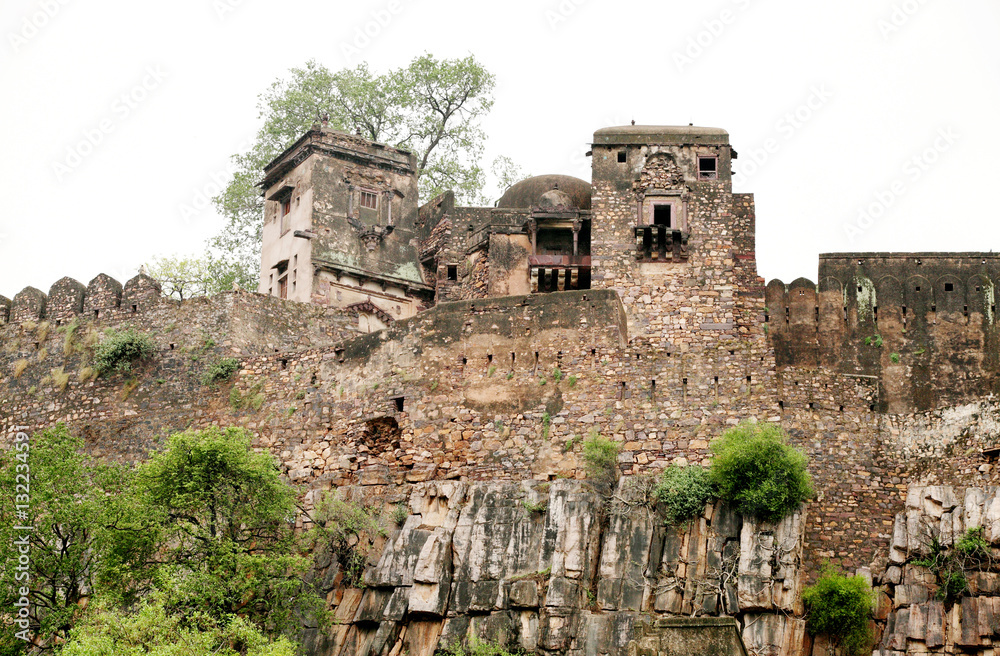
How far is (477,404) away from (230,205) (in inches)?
622

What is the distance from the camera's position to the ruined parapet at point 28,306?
33.3m

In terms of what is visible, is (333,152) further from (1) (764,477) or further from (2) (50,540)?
(1) (764,477)

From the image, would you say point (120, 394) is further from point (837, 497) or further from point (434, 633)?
point (837, 497)

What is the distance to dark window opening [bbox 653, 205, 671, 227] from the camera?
31.0 metres

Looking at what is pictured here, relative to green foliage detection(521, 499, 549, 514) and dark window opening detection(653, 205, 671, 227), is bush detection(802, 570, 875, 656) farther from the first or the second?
dark window opening detection(653, 205, 671, 227)

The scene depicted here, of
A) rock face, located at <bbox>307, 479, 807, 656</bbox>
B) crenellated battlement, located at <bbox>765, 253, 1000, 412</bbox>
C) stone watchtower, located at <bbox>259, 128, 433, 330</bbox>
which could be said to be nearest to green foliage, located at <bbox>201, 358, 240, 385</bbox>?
stone watchtower, located at <bbox>259, 128, 433, 330</bbox>

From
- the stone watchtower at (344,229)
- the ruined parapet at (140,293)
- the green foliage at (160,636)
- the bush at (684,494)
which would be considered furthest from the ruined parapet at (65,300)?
the bush at (684,494)

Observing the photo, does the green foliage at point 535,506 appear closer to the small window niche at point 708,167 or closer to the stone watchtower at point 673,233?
the stone watchtower at point 673,233

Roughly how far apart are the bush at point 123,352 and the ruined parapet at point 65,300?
1.94 m

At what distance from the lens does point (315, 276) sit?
114 feet

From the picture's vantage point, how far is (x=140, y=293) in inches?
1275

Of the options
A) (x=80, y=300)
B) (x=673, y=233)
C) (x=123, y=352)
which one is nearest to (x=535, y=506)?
(x=673, y=233)

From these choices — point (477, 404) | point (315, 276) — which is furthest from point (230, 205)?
point (477, 404)

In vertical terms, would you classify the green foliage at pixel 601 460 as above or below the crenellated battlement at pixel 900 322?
below
